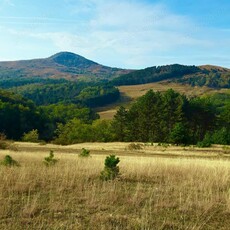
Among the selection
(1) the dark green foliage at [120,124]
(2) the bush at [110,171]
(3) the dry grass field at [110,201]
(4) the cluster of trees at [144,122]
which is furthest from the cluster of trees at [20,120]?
(3) the dry grass field at [110,201]

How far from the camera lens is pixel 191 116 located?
104 metres

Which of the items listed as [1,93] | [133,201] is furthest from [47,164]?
[1,93]

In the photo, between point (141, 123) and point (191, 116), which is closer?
point (141, 123)

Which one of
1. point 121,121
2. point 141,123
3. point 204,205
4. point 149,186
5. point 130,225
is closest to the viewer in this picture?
point 130,225

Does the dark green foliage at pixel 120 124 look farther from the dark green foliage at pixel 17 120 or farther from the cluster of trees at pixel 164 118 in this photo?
the dark green foliage at pixel 17 120

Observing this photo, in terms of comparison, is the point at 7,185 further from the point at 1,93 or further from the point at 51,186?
the point at 1,93

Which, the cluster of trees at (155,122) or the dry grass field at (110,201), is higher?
the dry grass field at (110,201)

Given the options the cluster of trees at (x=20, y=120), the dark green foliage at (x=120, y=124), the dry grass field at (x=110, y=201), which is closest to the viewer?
the dry grass field at (x=110, y=201)

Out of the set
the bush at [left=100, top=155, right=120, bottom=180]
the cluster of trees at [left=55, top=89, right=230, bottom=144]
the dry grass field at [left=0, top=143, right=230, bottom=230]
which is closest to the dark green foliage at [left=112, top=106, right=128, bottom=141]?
the cluster of trees at [left=55, top=89, right=230, bottom=144]

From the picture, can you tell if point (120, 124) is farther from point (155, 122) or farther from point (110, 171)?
point (110, 171)

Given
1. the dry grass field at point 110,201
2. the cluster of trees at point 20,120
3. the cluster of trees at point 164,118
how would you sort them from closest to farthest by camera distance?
the dry grass field at point 110,201 → the cluster of trees at point 164,118 → the cluster of trees at point 20,120

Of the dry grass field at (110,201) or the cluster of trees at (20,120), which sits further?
the cluster of trees at (20,120)

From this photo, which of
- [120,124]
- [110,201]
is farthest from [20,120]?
[110,201]

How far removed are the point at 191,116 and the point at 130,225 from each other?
99.9m
